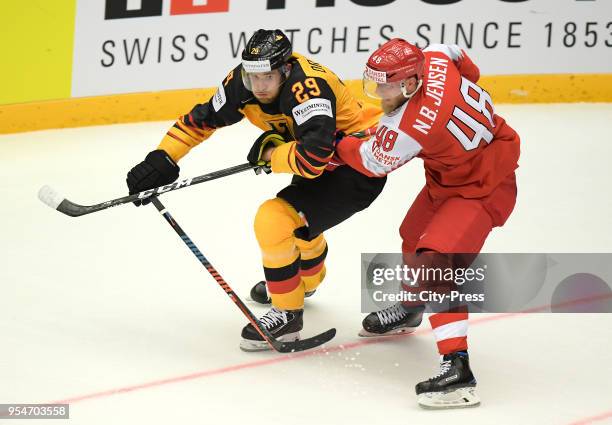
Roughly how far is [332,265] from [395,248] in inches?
14.1

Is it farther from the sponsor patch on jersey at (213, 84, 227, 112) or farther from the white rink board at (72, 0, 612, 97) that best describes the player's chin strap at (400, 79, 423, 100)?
the white rink board at (72, 0, 612, 97)

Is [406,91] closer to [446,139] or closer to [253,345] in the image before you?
[446,139]

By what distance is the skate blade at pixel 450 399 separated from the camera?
3564 millimetres

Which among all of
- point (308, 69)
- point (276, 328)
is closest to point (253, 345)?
point (276, 328)

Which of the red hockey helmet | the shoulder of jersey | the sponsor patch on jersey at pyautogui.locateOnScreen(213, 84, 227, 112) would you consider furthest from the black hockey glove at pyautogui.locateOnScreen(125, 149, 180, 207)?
the red hockey helmet

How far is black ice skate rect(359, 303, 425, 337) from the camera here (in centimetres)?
418

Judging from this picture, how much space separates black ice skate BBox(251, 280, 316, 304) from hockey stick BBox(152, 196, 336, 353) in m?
0.45

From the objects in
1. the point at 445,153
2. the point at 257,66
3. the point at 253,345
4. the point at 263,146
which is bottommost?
the point at 253,345

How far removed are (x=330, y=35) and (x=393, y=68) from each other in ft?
11.1

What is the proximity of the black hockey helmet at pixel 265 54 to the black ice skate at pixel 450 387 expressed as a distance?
1.15m

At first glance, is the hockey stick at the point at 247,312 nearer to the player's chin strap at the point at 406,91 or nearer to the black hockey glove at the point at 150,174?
the black hockey glove at the point at 150,174

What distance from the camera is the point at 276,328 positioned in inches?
160

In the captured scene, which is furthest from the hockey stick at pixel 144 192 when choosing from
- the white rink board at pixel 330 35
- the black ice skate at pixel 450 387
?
the white rink board at pixel 330 35

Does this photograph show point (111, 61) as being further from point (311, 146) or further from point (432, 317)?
point (432, 317)
